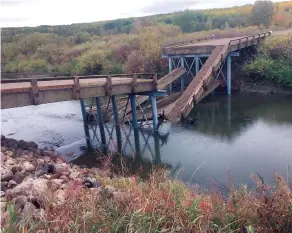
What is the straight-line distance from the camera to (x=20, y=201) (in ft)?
17.8

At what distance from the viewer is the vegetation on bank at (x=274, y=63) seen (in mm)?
20291

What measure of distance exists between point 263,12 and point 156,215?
3514 centimetres

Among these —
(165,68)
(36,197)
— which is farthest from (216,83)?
(36,197)

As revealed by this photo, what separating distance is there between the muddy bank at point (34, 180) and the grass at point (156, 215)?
27 centimetres

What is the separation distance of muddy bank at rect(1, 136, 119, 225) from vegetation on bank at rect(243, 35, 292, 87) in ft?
52.5

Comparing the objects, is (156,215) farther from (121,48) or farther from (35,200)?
(121,48)

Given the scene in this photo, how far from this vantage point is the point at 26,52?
4656cm

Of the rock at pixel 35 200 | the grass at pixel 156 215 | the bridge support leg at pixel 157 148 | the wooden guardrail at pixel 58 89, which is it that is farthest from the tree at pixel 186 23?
the grass at pixel 156 215

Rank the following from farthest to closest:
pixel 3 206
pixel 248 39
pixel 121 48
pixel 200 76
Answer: pixel 121 48, pixel 248 39, pixel 200 76, pixel 3 206

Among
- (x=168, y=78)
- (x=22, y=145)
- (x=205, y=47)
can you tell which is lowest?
(x=22, y=145)

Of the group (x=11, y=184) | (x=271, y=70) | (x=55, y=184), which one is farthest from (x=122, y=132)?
(x=271, y=70)

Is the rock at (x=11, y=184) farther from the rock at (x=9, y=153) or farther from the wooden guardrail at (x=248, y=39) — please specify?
the wooden guardrail at (x=248, y=39)

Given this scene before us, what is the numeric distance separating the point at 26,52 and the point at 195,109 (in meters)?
36.2

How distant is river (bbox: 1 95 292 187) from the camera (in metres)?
9.94
